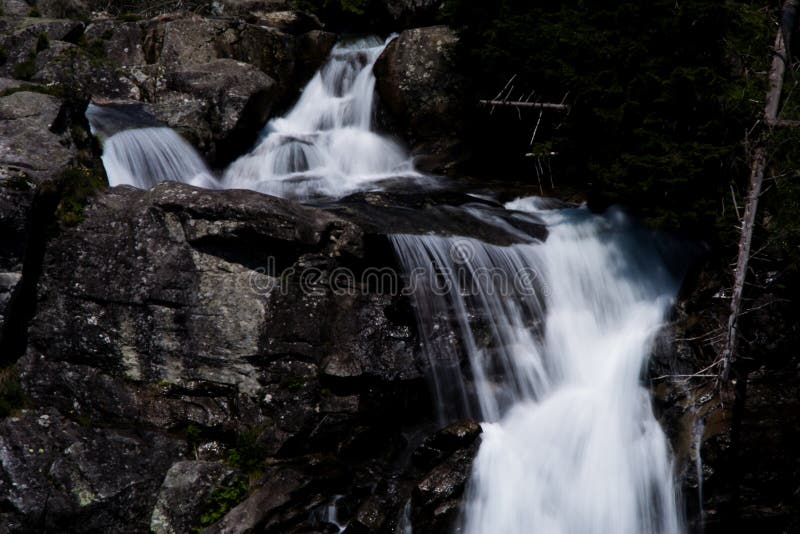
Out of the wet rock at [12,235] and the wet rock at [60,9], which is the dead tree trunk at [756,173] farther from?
the wet rock at [60,9]

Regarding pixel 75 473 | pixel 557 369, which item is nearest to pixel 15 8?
pixel 75 473

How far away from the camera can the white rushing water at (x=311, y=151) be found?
371 inches

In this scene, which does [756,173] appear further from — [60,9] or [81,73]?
[60,9]

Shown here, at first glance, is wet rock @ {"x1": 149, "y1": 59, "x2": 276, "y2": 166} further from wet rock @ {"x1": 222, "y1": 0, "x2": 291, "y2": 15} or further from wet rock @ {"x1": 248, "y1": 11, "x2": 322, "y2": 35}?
wet rock @ {"x1": 222, "y1": 0, "x2": 291, "y2": 15}

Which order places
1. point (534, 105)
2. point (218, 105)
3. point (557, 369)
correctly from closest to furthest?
point (557, 369) → point (534, 105) → point (218, 105)

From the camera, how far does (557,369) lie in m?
7.63

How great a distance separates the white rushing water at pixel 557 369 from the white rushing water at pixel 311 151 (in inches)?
128

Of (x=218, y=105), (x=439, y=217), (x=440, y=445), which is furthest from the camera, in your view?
(x=218, y=105)

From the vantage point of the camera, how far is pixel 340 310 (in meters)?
7.06

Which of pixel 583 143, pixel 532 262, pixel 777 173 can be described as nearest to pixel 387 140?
pixel 583 143

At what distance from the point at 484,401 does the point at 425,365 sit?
0.72 m

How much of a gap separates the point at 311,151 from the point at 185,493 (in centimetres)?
656

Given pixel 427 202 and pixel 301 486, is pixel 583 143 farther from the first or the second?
pixel 301 486

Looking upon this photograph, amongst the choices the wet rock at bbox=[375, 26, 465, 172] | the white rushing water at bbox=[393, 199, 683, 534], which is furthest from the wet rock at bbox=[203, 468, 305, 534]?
the wet rock at bbox=[375, 26, 465, 172]
